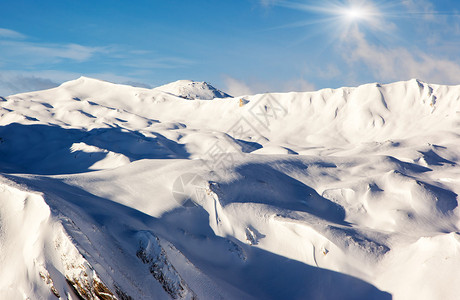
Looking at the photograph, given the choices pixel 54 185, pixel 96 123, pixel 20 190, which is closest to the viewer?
pixel 20 190

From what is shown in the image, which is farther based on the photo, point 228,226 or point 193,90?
point 193,90

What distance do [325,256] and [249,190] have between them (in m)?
9.12

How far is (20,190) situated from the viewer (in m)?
19.7

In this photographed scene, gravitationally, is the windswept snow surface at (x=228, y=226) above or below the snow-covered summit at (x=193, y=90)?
below

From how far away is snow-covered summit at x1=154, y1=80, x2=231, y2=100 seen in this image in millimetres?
162975

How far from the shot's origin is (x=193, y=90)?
168 m

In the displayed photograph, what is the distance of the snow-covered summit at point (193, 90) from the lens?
163 meters

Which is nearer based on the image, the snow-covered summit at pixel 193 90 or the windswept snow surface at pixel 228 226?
the windswept snow surface at pixel 228 226

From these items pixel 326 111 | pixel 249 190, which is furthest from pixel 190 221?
pixel 326 111

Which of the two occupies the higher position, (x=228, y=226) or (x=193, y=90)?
(x=193, y=90)

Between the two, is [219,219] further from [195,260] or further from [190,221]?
[195,260]

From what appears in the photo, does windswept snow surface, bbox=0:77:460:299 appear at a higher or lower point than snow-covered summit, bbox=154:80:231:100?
lower

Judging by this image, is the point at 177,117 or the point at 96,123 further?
the point at 177,117

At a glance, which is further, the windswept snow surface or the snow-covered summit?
the snow-covered summit
